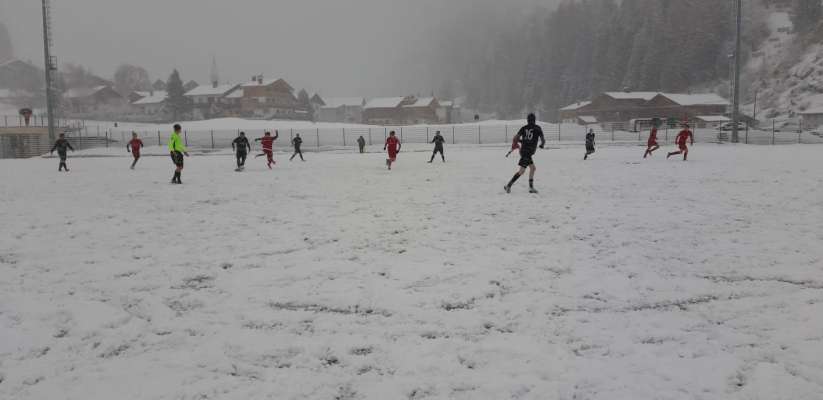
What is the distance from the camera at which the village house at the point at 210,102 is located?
90.1 metres

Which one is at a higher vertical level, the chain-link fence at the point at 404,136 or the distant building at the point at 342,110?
the distant building at the point at 342,110

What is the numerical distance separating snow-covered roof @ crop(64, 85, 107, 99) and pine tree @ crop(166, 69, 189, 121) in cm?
2821

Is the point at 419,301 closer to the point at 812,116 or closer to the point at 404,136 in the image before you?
the point at 404,136

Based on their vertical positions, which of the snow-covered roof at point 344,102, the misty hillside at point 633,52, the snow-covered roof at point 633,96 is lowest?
the snow-covered roof at point 633,96

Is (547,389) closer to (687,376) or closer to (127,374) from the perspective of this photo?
(687,376)

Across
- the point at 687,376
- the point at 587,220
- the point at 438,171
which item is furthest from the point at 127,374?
the point at 438,171

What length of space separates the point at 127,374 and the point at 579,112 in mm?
93983

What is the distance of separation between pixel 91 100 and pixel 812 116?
128 m

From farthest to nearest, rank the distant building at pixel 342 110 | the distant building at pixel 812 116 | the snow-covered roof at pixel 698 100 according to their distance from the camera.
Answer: the distant building at pixel 342 110
the snow-covered roof at pixel 698 100
the distant building at pixel 812 116

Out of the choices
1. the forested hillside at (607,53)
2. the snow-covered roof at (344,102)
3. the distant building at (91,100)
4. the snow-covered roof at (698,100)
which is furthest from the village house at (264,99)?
the snow-covered roof at (698,100)

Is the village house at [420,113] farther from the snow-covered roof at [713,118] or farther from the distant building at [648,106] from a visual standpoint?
the snow-covered roof at [713,118]

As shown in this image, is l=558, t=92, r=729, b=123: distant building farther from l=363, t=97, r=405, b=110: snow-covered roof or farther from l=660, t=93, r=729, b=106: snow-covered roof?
l=363, t=97, r=405, b=110: snow-covered roof

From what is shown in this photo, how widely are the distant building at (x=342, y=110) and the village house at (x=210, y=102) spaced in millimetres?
30269

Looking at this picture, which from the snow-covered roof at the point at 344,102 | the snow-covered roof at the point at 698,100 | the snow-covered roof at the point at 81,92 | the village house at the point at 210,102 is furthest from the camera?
the snow-covered roof at the point at 344,102
